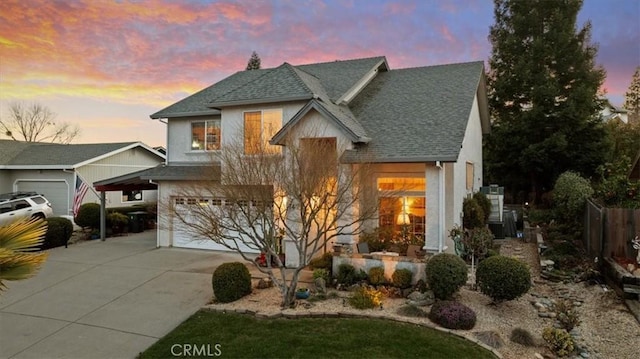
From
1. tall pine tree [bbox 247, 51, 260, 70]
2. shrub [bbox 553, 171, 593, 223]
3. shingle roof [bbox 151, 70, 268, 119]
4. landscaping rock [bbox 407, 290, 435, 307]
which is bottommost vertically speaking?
landscaping rock [bbox 407, 290, 435, 307]

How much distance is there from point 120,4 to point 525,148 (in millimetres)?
24083

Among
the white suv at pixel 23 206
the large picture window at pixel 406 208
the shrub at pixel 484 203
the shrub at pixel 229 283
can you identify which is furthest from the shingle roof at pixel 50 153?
the shrub at pixel 484 203

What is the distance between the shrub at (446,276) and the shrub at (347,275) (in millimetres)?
2178

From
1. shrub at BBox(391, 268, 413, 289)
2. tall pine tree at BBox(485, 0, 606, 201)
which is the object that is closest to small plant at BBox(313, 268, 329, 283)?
shrub at BBox(391, 268, 413, 289)

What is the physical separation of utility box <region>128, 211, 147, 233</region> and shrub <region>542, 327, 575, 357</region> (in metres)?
20.0

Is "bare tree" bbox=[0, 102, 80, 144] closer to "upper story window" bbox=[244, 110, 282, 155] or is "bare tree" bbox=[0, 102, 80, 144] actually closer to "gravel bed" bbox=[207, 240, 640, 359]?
"upper story window" bbox=[244, 110, 282, 155]

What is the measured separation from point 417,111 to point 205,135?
30.0ft

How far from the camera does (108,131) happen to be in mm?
35344

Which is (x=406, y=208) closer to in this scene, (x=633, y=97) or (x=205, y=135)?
(x=205, y=135)

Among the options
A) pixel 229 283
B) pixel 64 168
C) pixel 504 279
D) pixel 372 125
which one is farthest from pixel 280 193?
pixel 64 168

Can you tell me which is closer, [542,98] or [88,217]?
[88,217]

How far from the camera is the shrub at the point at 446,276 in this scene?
8.91m

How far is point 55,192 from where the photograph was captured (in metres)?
23.0

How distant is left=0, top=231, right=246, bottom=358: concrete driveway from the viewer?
25.3 ft
